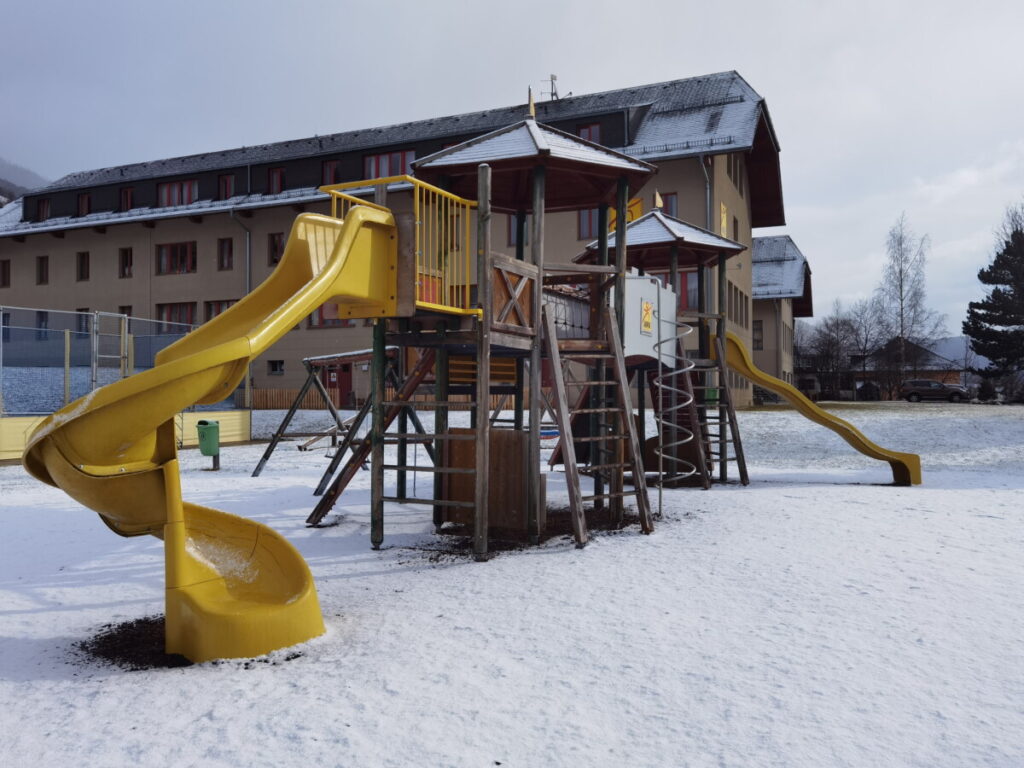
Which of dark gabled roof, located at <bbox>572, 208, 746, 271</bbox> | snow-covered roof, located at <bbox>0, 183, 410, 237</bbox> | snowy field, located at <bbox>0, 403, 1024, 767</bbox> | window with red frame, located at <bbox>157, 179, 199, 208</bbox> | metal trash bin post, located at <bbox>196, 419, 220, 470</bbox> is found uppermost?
window with red frame, located at <bbox>157, 179, 199, 208</bbox>

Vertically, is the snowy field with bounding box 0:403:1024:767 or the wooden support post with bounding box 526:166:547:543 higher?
the wooden support post with bounding box 526:166:547:543

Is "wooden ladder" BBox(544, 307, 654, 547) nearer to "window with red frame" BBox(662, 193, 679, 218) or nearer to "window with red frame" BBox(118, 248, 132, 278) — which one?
"window with red frame" BBox(662, 193, 679, 218)

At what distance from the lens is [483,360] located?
7324mm

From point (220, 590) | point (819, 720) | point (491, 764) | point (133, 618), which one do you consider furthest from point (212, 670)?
point (819, 720)

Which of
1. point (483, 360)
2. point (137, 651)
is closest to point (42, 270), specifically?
point (483, 360)

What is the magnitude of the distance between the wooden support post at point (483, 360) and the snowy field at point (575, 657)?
15.4 inches

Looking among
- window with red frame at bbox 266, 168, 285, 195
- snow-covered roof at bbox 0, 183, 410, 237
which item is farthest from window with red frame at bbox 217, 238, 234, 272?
window with red frame at bbox 266, 168, 285, 195

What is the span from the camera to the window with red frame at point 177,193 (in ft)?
110

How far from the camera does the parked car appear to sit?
40094mm

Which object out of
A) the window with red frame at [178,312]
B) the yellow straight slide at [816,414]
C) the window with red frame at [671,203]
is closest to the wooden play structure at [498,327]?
the yellow straight slide at [816,414]

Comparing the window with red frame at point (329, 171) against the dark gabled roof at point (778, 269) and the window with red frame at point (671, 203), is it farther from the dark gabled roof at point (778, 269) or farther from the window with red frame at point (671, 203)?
the dark gabled roof at point (778, 269)

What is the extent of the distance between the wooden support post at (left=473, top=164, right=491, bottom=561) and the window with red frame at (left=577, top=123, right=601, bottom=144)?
69.4 feet

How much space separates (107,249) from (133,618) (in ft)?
109

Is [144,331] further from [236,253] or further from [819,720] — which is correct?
[819,720]
